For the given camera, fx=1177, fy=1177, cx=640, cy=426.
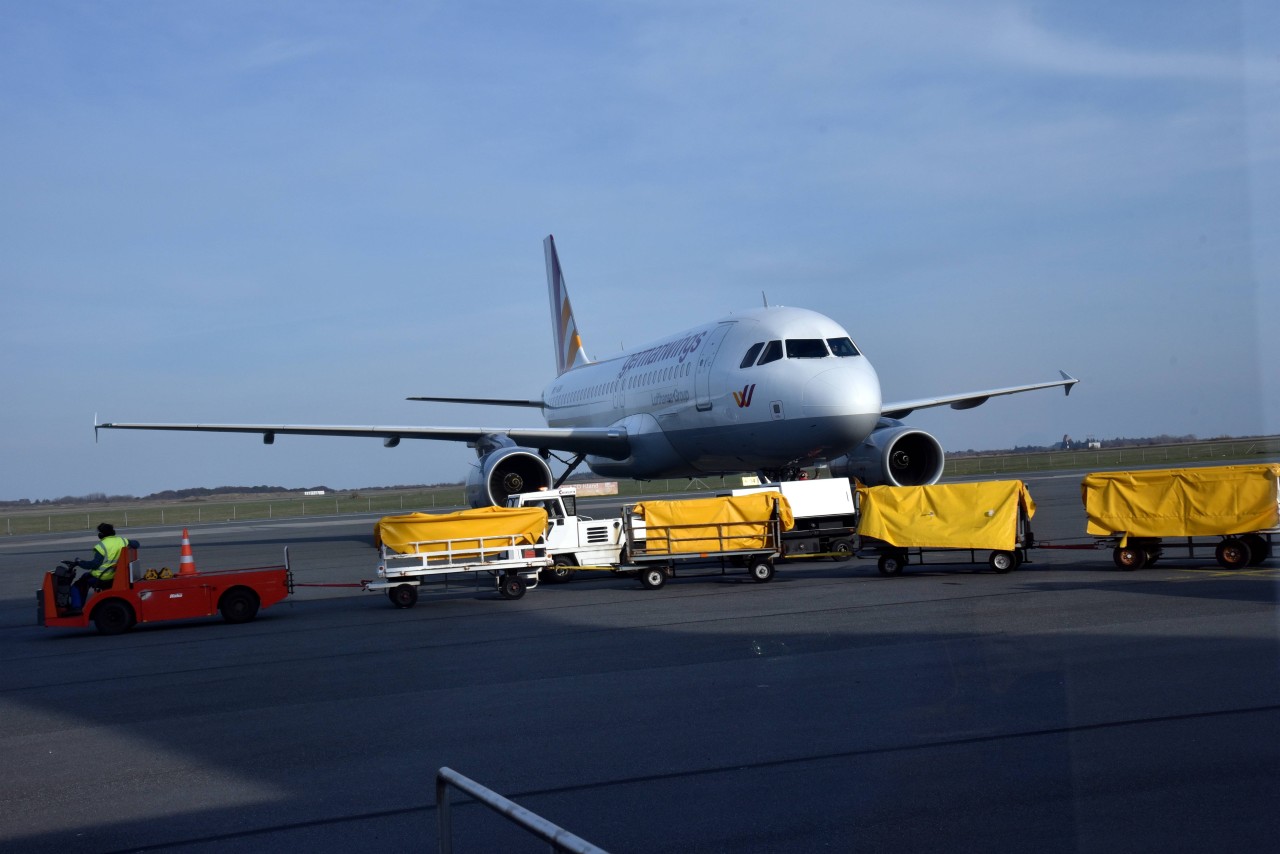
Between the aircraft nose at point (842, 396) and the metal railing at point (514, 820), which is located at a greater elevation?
the aircraft nose at point (842, 396)

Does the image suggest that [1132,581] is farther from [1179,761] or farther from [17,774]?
[17,774]

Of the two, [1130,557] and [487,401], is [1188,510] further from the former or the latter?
[487,401]

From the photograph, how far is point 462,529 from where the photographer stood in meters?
15.8

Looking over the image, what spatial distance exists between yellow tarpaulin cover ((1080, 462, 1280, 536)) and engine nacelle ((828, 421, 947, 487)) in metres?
6.73

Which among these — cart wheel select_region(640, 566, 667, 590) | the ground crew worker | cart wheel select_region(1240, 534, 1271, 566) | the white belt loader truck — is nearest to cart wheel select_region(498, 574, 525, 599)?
cart wheel select_region(640, 566, 667, 590)

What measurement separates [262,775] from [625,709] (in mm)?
2429

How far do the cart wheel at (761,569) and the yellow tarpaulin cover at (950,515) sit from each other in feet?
4.70

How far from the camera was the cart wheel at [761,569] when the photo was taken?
16438 mm

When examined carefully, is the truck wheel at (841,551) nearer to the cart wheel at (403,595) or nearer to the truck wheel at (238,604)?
the cart wheel at (403,595)

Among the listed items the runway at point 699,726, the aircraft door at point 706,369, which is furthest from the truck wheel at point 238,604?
the aircraft door at point 706,369

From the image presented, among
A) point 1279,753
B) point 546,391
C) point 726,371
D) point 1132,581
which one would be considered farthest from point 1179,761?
point 546,391

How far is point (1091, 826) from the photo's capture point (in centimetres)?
517

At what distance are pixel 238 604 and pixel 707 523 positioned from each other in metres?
6.46

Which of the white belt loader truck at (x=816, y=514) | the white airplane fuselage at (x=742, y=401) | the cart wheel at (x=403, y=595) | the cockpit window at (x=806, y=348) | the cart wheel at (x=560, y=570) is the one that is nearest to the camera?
the cart wheel at (x=403, y=595)
